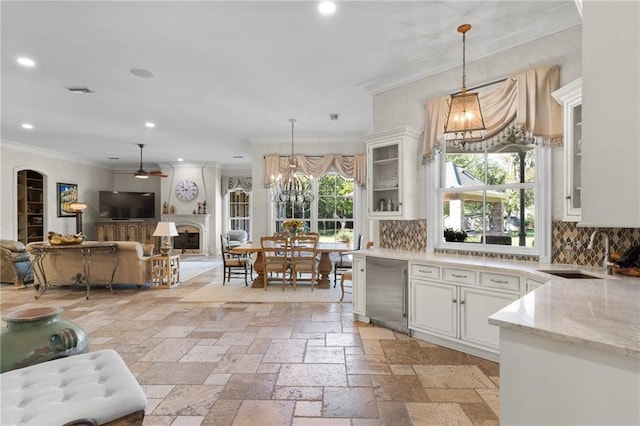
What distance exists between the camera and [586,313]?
1.48 meters

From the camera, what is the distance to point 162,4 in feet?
8.92

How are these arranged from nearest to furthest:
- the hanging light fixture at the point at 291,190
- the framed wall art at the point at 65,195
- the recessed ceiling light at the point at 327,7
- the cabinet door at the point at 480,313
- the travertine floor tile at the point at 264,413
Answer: the travertine floor tile at the point at 264,413, the recessed ceiling light at the point at 327,7, the cabinet door at the point at 480,313, the hanging light fixture at the point at 291,190, the framed wall art at the point at 65,195

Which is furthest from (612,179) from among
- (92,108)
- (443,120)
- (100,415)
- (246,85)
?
(92,108)

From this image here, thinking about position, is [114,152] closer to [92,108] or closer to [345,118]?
[92,108]

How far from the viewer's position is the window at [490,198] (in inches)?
130

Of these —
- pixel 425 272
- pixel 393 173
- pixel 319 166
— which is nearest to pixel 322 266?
pixel 319 166

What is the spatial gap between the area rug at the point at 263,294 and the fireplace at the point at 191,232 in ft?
15.7

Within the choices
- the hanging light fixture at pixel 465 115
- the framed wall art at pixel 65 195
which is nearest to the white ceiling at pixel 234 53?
the hanging light fixture at pixel 465 115

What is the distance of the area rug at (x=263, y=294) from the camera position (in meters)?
5.24

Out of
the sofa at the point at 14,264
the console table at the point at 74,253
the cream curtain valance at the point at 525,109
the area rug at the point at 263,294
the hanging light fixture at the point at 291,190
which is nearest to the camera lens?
the cream curtain valance at the point at 525,109

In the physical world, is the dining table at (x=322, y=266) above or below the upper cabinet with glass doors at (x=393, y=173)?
below

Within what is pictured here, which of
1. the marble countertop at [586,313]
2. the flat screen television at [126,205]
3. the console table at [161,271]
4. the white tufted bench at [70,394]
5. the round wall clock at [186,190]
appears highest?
the round wall clock at [186,190]

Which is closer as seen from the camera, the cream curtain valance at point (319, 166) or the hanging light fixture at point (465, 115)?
the hanging light fixture at point (465, 115)

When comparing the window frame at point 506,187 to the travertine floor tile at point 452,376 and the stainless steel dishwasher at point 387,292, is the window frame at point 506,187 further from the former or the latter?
the travertine floor tile at point 452,376
